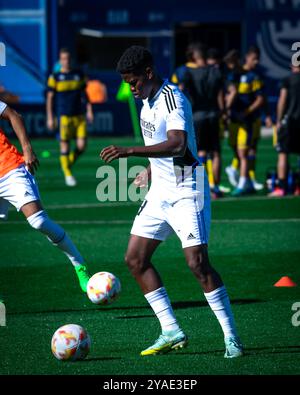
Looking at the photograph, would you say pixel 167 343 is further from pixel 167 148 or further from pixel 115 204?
pixel 115 204

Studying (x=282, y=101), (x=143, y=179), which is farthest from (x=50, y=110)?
(x=143, y=179)

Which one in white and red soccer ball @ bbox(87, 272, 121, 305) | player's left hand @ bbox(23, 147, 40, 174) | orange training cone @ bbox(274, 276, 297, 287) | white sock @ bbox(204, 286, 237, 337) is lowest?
orange training cone @ bbox(274, 276, 297, 287)

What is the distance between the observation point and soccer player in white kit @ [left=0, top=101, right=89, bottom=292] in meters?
9.48

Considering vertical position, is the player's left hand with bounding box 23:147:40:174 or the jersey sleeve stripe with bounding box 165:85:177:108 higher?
the jersey sleeve stripe with bounding box 165:85:177:108

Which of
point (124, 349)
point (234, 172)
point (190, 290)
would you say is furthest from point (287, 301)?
point (234, 172)

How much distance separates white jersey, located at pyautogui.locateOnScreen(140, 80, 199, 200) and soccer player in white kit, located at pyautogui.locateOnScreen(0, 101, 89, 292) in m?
1.93

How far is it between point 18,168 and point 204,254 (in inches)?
110

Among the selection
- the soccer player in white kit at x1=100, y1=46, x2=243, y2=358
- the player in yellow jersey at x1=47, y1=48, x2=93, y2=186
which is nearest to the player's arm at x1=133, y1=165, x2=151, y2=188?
the soccer player in white kit at x1=100, y1=46, x2=243, y2=358

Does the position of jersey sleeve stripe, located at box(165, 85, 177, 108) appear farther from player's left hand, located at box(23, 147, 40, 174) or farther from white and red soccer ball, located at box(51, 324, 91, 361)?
player's left hand, located at box(23, 147, 40, 174)

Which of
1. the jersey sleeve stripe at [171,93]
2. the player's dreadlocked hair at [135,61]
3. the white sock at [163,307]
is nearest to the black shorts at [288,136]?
the white sock at [163,307]

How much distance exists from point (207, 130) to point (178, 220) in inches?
405

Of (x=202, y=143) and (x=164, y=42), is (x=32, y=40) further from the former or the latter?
(x=202, y=143)

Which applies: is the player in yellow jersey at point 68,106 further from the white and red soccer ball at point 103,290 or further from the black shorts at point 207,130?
the white and red soccer ball at point 103,290

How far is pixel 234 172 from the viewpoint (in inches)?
773
